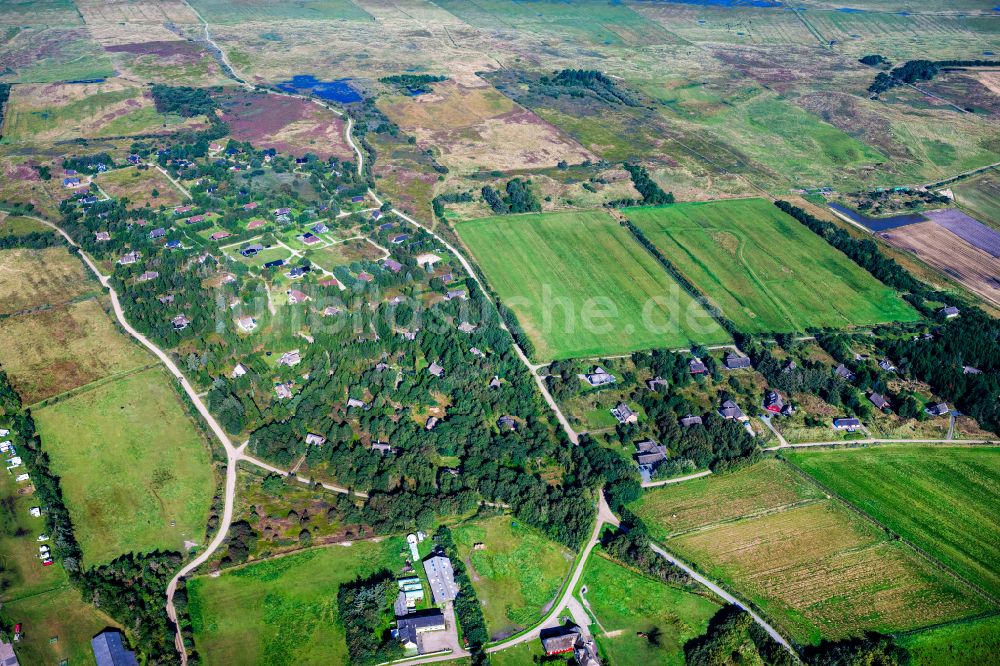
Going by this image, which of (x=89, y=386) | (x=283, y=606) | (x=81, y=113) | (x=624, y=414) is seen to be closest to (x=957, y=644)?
(x=624, y=414)

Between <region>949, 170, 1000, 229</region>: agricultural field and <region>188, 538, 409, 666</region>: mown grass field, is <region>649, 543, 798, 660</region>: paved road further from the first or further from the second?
<region>949, 170, 1000, 229</region>: agricultural field

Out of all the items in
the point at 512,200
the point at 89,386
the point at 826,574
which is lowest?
the point at 89,386

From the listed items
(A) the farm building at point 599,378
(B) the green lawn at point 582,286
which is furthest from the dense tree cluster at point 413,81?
(A) the farm building at point 599,378

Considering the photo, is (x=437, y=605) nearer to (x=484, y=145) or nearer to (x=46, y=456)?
(x=46, y=456)

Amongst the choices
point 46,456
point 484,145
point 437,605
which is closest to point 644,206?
point 484,145

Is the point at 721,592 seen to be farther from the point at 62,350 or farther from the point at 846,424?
the point at 62,350

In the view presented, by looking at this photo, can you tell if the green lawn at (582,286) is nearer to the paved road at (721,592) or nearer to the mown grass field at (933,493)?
the mown grass field at (933,493)

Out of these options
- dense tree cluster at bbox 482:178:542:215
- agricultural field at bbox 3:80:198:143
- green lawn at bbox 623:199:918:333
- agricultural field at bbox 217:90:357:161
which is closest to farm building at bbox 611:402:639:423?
green lawn at bbox 623:199:918:333
